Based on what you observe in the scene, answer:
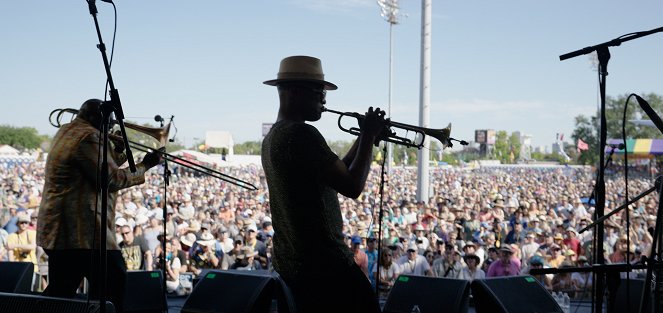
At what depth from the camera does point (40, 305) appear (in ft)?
8.10

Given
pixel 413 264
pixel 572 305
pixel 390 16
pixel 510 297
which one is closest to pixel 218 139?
pixel 390 16

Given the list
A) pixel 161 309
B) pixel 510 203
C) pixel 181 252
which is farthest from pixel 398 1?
pixel 161 309

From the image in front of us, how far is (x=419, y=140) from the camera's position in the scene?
10.6 feet

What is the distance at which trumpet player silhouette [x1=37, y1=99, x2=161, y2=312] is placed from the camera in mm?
3170

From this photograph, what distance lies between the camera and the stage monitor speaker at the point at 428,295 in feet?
13.1

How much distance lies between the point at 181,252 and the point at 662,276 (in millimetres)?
7249

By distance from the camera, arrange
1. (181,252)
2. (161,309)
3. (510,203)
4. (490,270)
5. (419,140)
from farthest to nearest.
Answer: (510,203) < (181,252) < (490,270) < (161,309) < (419,140)

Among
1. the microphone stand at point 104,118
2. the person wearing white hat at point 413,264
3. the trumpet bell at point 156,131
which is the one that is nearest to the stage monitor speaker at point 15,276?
the trumpet bell at point 156,131

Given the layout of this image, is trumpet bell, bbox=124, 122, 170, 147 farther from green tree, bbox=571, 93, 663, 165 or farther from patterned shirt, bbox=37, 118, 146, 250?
green tree, bbox=571, 93, 663, 165

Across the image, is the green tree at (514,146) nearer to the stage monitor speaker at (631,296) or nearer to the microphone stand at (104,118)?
the stage monitor speaker at (631,296)

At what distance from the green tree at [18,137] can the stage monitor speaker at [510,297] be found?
67035 mm

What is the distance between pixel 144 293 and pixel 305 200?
104 inches

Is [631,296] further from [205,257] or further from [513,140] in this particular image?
[513,140]

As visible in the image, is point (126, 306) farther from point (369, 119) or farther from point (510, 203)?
point (510, 203)
